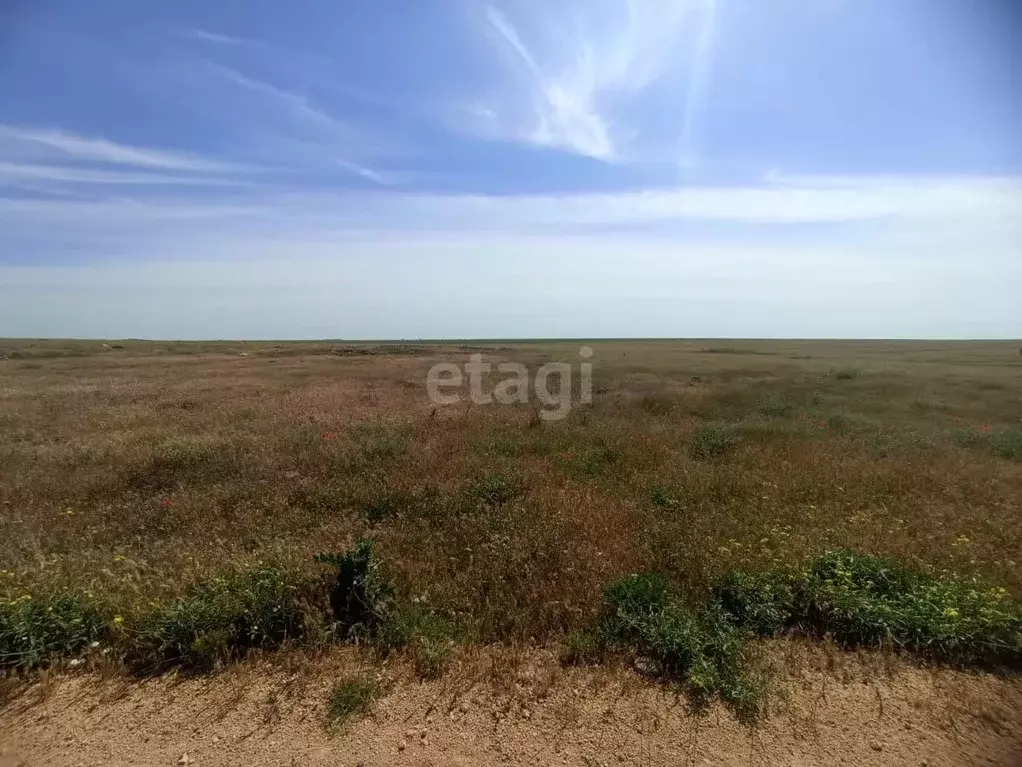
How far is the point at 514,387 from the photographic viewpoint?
23000 mm

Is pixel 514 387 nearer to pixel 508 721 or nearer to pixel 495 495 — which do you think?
pixel 495 495

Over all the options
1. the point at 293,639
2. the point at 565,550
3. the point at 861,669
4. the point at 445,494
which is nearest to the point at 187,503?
the point at 445,494

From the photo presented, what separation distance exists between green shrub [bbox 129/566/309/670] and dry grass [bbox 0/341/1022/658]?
498 mm

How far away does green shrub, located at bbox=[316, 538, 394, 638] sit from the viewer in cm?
488

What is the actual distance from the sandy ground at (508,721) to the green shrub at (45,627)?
409 millimetres

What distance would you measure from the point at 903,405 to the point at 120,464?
22.9 meters

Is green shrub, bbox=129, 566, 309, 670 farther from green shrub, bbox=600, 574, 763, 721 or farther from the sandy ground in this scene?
green shrub, bbox=600, 574, 763, 721

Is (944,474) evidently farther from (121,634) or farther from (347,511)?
(121,634)

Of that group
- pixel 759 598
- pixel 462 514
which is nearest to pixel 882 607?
pixel 759 598

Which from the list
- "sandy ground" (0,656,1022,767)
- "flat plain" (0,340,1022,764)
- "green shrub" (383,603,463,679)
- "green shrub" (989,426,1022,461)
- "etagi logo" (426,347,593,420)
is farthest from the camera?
"etagi logo" (426,347,593,420)

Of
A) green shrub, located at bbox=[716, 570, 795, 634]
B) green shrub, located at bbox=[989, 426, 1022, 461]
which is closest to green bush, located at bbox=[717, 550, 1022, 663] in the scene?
green shrub, located at bbox=[716, 570, 795, 634]

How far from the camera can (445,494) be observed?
8.40m

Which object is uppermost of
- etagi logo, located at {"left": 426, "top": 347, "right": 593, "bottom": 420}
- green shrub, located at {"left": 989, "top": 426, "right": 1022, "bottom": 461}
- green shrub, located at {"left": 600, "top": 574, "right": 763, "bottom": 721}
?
etagi logo, located at {"left": 426, "top": 347, "right": 593, "bottom": 420}

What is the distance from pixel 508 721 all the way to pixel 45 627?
14.2ft
